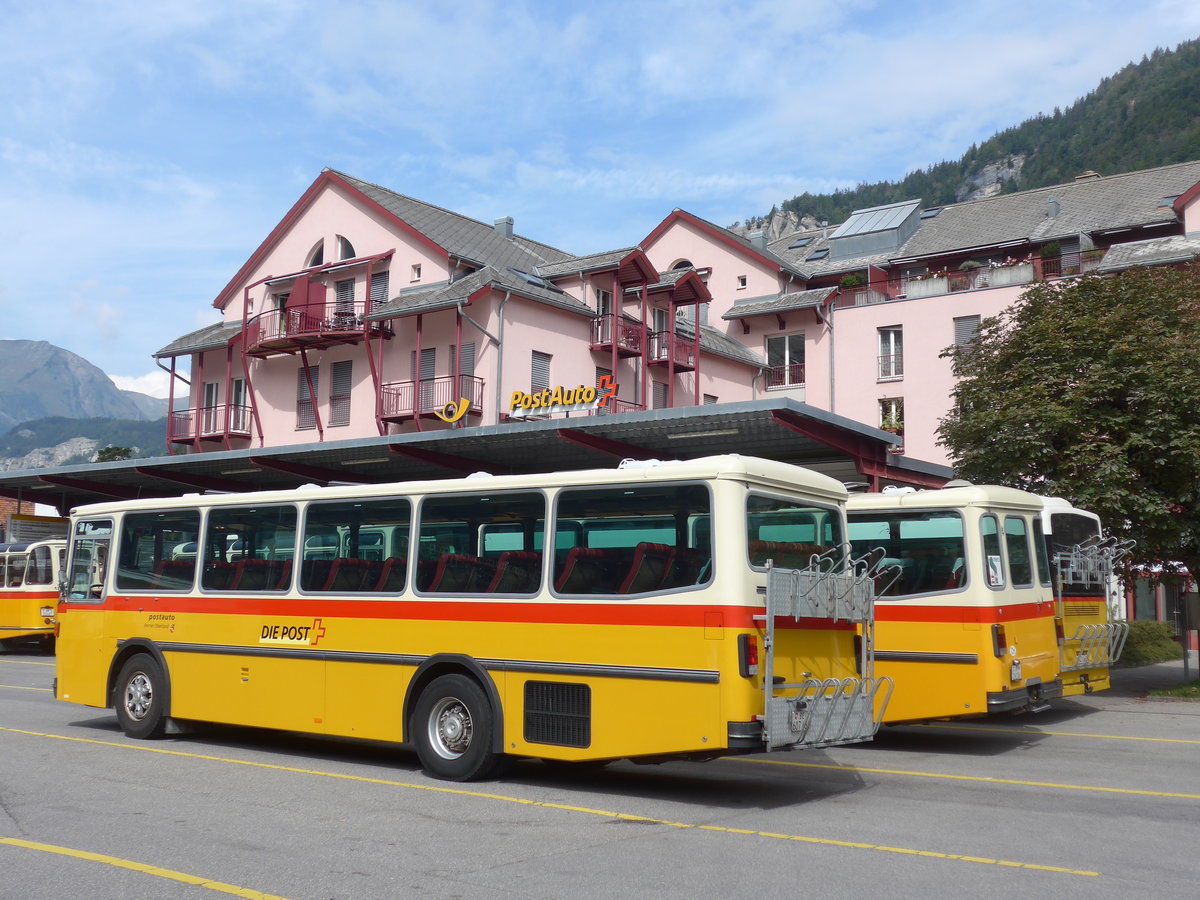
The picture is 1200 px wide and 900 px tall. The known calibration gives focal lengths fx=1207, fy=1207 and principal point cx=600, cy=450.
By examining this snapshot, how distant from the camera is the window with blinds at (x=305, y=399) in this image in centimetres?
3847

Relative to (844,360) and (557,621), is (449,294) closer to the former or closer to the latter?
(844,360)

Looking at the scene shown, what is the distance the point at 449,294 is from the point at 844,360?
14560 mm

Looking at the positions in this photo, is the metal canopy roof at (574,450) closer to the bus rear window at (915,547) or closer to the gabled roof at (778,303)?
the bus rear window at (915,547)

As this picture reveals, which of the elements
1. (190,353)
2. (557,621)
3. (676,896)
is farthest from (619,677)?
(190,353)

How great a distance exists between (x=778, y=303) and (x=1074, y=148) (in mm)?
124765

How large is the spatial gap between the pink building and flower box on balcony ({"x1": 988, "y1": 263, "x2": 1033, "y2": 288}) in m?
0.10

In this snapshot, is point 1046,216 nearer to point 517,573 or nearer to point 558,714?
point 517,573

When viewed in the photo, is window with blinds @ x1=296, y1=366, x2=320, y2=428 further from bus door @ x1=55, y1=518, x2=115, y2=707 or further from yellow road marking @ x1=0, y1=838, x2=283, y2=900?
yellow road marking @ x1=0, y1=838, x2=283, y2=900

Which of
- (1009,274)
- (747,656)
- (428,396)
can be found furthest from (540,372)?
(747,656)

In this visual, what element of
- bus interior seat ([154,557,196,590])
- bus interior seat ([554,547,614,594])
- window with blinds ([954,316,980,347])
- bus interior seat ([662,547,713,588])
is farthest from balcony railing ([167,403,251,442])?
bus interior seat ([662,547,713,588])

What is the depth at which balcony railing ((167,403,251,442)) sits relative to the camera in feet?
132

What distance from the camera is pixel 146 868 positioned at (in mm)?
6852

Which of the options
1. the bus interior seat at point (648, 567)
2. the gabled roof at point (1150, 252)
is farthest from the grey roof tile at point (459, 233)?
the bus interior seat at point (648, 567)

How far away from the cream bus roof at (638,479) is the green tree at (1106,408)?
9.47 meters
